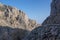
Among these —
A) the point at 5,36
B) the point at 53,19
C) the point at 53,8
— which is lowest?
the point at 5,36

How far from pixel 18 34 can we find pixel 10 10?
69.9 feet

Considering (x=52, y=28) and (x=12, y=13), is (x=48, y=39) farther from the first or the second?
(x=12, y=13)

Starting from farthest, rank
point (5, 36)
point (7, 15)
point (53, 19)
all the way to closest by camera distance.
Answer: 1. point (7, 15)
2. point (5, 36)
3. point (53, 19)

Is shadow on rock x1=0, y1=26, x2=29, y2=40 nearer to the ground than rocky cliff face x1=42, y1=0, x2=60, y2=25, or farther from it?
nearer to the ground

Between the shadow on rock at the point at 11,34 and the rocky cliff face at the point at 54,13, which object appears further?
the shadow on rock at the point at 11,34

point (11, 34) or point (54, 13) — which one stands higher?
point (54, 13)

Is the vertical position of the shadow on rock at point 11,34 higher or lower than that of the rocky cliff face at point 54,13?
lower

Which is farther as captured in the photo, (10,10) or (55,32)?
(10,10)

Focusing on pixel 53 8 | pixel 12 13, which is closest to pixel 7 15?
pixel 12 13

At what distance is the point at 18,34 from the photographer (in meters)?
47.0

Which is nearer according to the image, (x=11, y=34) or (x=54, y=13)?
(x=54, y=13)

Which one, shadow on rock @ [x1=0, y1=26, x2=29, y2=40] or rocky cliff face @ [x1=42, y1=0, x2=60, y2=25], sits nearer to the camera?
rocky cliff face @ [x1=42, y1=0, x2=60, y2=25]

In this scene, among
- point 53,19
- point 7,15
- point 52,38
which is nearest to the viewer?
point 52,38

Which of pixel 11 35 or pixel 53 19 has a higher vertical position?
pixel 53 19
